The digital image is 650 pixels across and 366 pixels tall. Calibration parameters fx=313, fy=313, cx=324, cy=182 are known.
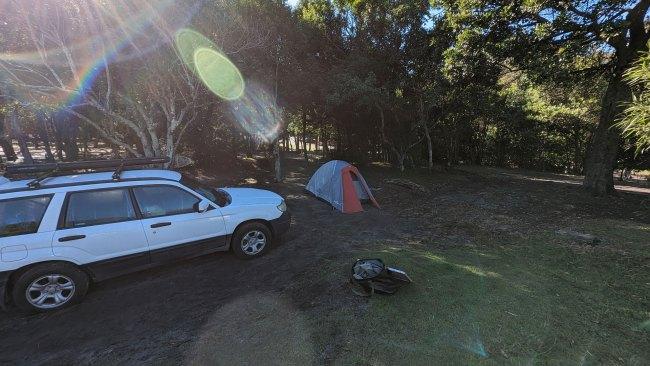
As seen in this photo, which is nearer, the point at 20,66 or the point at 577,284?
the point at 577,284

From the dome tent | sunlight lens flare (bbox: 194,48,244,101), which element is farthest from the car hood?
sunlight lens flare (bbox: 194,48,244,101)

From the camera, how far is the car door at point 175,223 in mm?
4742

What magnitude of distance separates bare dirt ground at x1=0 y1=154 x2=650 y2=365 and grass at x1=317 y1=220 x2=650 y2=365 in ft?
1.45

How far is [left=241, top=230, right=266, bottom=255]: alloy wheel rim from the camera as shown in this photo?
5637 millimetres

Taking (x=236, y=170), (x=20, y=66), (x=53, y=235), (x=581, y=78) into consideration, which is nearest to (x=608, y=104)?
(x=581, y=78)

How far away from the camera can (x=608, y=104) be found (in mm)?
10078

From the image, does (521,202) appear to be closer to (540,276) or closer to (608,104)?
(608,104)

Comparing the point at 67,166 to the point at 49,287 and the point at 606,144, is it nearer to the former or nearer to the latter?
the point at 49,287

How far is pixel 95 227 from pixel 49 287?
957 millimetres

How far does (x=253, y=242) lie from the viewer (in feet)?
18.9

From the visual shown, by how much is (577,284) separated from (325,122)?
59.0 feet

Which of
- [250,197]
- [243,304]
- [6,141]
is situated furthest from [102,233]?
[6,141]

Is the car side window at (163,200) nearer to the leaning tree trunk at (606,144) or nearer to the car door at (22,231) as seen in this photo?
the car door at (22,231)

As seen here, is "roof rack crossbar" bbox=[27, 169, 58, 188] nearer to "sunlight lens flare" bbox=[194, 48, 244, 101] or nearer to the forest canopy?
the forest canopy
